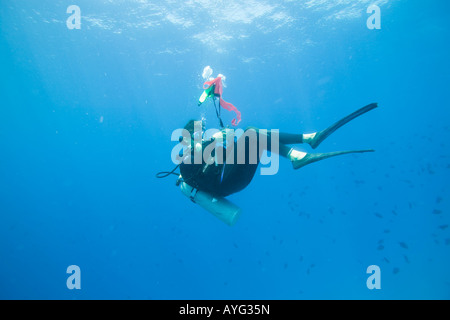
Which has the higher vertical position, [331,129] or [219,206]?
[331,129]

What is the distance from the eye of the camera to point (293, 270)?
30.4 m

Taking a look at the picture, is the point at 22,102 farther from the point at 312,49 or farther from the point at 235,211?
the point at 235,211

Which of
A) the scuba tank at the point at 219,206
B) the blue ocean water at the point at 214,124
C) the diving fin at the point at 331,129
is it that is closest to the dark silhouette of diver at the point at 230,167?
the diving fin at the point at 331,129

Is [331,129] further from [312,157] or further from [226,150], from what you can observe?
[226,150]

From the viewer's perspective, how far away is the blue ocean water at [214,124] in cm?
1989

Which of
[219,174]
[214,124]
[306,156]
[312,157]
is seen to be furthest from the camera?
[214,124]

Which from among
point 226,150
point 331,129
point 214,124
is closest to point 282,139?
point 331,129

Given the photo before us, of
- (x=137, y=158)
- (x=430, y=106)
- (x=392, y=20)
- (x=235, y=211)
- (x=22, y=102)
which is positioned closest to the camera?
(x=235, y=211)

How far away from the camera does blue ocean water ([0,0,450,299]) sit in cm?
1989

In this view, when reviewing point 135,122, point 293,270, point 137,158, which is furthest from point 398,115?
Result: point 137,158

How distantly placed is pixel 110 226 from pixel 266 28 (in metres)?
46.7

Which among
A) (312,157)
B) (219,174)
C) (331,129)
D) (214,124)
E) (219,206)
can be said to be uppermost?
(214,124)

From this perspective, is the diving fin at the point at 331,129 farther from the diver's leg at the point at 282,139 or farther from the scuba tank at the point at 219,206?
the scuba tank at the point at 219,206

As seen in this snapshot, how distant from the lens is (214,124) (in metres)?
42.5
